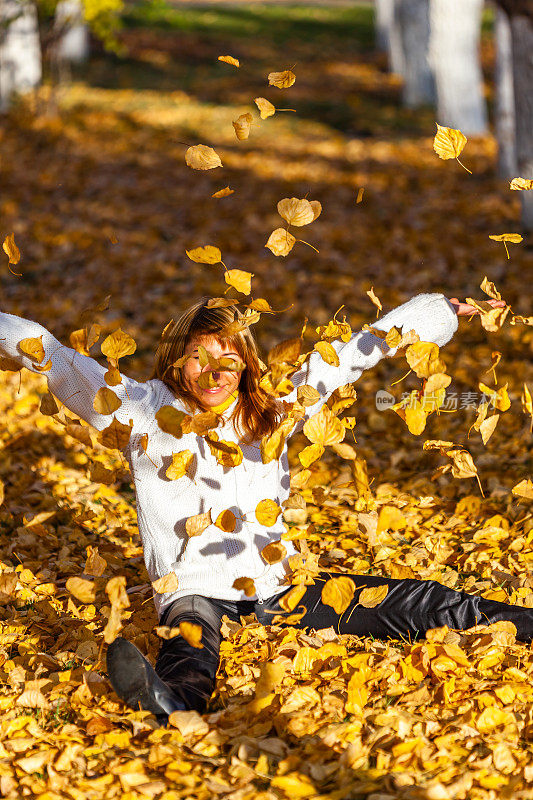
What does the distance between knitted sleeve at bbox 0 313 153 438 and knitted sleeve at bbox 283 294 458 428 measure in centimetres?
58

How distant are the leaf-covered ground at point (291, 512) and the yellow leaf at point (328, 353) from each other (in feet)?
1.13

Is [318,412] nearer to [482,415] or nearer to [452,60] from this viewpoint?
[482,415]

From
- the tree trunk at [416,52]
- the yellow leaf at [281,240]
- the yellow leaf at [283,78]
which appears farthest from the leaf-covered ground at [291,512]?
the tree trunk at [416,52]

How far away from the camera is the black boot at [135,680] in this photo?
7.57 ft

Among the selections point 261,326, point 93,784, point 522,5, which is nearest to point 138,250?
point 261,326

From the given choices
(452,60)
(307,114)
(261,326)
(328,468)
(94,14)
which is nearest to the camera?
(328,468)

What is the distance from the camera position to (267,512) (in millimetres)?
2658

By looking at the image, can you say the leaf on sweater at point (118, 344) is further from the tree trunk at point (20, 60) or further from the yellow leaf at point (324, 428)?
the tree trunk at point (20, 60)

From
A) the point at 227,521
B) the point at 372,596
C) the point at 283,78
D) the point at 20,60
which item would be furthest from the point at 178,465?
the point at 20,60

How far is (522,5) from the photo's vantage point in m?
6.81

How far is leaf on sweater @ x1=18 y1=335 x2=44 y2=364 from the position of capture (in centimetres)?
258

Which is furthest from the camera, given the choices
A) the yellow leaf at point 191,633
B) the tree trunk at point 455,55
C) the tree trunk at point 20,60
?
the tree trunk at point 20,60

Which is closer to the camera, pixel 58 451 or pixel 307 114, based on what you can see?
pixel 58 451

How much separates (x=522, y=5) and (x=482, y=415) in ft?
17.6
